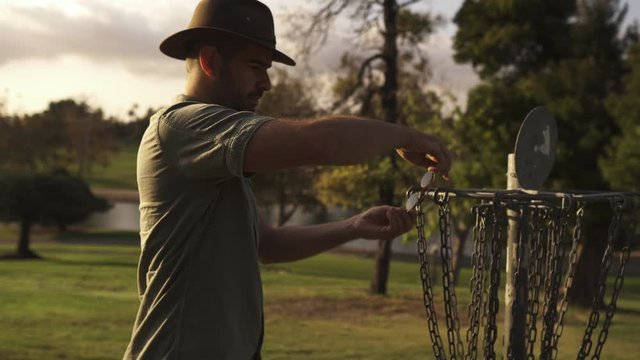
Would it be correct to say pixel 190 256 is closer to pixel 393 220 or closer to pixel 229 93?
pixel 229 93

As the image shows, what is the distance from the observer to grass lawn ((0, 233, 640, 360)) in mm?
11656

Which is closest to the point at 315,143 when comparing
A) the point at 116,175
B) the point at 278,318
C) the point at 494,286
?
the point at 494,286

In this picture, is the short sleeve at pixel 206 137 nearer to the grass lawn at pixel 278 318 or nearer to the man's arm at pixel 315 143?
the man's arm at pixel 315 143

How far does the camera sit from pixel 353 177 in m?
18.6

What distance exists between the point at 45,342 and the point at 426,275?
9.31 m

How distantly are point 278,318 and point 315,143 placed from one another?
13.1 m

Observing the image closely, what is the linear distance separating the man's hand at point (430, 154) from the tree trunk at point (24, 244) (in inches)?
1065

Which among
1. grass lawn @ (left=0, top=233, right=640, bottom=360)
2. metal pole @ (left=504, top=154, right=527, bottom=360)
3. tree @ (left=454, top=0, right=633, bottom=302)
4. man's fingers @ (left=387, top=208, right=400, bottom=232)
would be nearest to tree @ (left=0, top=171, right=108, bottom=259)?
grass lawn @ (left=0, top=233, right=640, bottom=360)

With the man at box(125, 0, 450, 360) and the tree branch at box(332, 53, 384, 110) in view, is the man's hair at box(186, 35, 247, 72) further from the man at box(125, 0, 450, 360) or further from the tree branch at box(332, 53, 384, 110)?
the tree branch at box(332, 53, 384, 110)

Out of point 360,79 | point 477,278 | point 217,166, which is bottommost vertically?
point 477,278

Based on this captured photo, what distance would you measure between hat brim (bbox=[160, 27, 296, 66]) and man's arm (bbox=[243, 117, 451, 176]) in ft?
1.66

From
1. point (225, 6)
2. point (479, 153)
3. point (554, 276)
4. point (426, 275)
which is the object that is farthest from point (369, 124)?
point (479, 153)

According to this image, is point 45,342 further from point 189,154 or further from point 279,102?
point 279,102

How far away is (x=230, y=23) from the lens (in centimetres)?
267
